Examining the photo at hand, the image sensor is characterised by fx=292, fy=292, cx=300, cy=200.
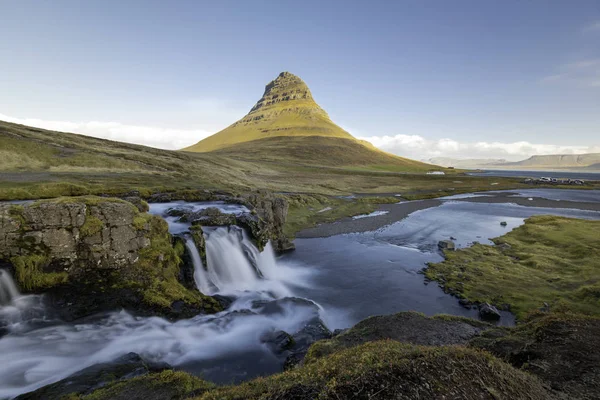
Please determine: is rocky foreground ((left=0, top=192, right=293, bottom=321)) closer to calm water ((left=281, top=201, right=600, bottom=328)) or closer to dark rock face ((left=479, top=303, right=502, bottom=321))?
calm water ((left=281, top=201, right=600, bottom=328))

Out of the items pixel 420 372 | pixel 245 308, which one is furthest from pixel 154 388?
pixel 245 308

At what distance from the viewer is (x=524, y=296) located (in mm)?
21047

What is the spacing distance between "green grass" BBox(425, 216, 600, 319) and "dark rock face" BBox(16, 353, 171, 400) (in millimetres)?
21039

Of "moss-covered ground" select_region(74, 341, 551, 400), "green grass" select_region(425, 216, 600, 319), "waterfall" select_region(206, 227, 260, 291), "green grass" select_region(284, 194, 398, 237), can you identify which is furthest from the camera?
"green grass" select_region(284, 194, 398, 237)

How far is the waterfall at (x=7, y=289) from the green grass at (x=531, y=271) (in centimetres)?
2807

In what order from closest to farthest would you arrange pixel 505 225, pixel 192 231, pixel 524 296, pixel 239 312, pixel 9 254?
1. pixel 9 254
2. pixel 239 312
3. pixel 524 296
4. pixel 192 231
5. pixel 505 225

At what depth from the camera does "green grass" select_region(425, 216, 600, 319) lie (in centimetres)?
2022

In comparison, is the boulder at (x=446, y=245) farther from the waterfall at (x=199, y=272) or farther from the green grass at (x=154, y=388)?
the green grass at (x=154, y=388)

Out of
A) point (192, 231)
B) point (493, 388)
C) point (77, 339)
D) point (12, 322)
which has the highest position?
point (192, 231)

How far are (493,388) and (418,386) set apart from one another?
1.67m

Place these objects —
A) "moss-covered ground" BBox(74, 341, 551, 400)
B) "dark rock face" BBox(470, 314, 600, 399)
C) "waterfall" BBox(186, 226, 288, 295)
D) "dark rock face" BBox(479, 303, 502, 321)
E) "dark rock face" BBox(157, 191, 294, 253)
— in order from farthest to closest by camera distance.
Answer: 1. "dark rock face" BBox(157, 191, 294, 253)
2. "waterfall" BBox(186, 226, 288, 295)
3. "dark rock face" BBox(479, 303, 502, 321)
4. "dark rock face" BBox(470, 314, 600, 399)
5. "moss-covered ground" BBox(74, 341, 551, 400)

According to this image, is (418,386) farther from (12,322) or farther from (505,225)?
(505,225)

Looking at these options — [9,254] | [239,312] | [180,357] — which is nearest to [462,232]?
[239,312]

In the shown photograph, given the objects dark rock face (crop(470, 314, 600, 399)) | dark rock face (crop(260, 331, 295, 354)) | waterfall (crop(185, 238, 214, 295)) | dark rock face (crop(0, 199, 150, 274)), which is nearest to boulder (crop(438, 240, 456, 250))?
dark rock face (crop(470, 314, 600, 399))
